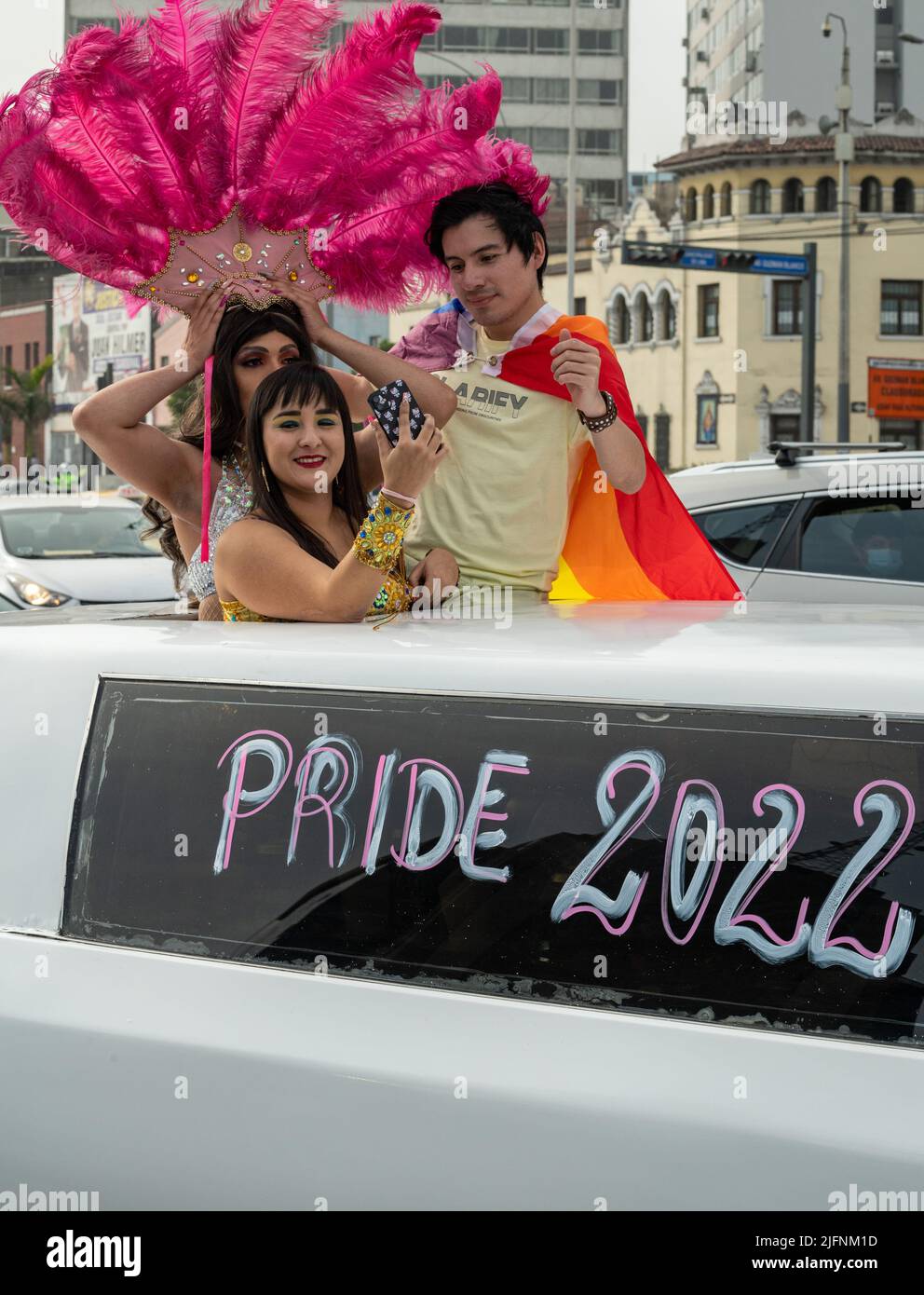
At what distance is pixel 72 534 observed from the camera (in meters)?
12.4

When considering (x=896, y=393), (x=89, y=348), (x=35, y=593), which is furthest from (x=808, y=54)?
(x=35, y=593)

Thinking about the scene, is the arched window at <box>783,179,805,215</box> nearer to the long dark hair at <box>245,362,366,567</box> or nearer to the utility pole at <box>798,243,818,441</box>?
the utility pole at <box>798,243,818,441</box>

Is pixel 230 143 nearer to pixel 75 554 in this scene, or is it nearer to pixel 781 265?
pixel 75 554

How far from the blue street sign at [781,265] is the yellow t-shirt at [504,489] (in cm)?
2388

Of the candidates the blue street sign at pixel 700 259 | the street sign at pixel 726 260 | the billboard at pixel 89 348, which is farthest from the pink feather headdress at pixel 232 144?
the billboard at pixel 89 348

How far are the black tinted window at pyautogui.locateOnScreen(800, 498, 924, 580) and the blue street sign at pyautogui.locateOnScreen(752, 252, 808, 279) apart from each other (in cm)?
2018

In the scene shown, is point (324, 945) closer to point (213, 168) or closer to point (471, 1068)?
point (471, 1068)

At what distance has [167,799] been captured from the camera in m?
2.10

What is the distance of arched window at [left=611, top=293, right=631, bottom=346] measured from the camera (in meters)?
50.1

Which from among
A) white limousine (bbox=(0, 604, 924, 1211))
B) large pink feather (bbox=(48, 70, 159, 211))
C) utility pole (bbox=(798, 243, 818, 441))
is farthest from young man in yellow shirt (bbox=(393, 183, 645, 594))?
utility pole (bbox=(798, 243, 818, 441))

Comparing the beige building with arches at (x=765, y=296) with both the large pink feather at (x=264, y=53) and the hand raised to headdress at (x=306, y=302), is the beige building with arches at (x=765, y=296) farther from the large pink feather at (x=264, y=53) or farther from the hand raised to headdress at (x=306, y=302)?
the large pink feather at (x=264, y=53)

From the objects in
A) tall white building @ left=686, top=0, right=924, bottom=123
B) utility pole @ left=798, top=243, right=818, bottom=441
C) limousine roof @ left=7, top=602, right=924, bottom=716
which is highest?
tall white building @ left=686, top=0, right=924, bottom=123

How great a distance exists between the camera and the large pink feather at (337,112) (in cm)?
316

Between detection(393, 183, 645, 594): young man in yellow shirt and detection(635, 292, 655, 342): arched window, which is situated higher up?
detection(635, 292, 655, 342): arched window
